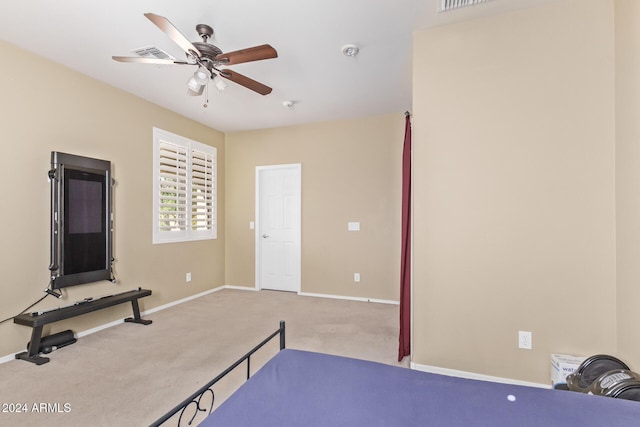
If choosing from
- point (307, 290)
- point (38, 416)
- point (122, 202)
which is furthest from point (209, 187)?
point (38, 416)

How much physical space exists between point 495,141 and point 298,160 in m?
3.25

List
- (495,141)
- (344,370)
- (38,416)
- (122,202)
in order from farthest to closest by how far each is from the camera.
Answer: (122,202)
(495,141)
(38,416)
(344,370)

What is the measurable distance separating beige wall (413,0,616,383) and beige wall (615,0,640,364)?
0.21 ft

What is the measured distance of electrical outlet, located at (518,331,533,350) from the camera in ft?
7.36

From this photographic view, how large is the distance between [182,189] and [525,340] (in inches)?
174

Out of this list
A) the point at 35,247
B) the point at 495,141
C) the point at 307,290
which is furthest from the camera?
the point at 307,290

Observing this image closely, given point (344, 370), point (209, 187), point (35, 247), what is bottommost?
point (344, 370)

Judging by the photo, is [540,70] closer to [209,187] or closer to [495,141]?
[495,141]

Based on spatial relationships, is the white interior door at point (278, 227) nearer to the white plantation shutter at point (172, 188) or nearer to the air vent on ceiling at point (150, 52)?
the white plantation shutter at point (172, 188)

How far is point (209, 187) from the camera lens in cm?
515

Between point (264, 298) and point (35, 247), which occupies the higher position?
point (35, 247)

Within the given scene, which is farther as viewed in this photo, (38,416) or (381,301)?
(381,301)

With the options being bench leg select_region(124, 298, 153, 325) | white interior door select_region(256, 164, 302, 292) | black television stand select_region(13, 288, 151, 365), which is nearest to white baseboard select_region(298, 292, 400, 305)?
white interior door select_region(256, 164, 302, 292)

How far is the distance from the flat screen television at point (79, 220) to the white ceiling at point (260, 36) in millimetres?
1027
